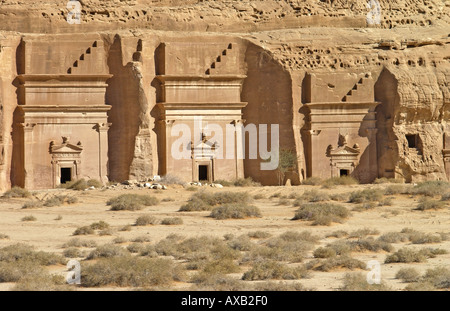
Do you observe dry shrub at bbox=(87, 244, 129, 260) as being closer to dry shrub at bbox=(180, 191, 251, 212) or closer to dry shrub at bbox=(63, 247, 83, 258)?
dry shrub at bbox=(63, 247, 83, 258)

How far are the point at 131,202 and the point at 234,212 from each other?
4978 millimetres

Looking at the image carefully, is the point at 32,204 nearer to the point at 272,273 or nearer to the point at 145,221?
the point at 145,221

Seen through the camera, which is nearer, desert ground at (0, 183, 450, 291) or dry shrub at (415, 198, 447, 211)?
desert ground at (0, 183, 450, 291)

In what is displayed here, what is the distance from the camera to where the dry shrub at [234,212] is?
25.9m

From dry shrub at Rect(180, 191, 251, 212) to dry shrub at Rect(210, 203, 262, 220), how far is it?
189cm

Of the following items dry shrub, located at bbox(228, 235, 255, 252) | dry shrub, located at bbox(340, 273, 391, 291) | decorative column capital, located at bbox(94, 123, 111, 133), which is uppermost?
decorative column capital, located at bbox(94, 123, 111, 133)

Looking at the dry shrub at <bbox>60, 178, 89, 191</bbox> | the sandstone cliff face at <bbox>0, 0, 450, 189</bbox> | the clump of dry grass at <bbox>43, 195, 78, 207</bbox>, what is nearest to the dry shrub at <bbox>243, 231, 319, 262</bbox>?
the clump of dry grass at <bbox>43, 195, 78, 207</bbox>

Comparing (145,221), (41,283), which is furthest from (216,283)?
(145,221)

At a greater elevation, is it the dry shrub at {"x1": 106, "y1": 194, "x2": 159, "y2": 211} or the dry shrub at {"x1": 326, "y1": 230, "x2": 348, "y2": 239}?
the dry shrub at {"x1": 106, "y1": 194, "x2": 159, "y2": 211}

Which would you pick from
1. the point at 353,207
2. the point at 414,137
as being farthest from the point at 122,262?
the point at 414,137

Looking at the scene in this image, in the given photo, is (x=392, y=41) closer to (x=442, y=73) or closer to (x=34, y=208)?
(x=442, y=73)

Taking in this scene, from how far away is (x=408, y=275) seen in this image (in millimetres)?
14742

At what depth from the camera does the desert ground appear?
14879mm
